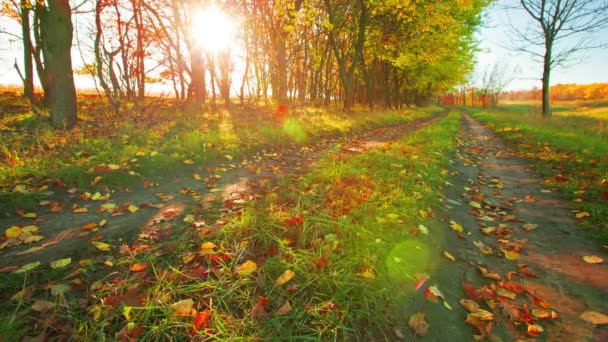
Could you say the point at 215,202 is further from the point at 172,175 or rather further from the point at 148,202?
the point at 172,175

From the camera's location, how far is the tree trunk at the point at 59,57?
5.91 m

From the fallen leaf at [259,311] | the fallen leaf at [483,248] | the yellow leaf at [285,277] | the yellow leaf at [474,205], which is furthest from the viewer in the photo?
the yellow leaf at [474,205]

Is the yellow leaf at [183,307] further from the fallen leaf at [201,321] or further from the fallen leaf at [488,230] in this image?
the fallen leaf at [488,230]

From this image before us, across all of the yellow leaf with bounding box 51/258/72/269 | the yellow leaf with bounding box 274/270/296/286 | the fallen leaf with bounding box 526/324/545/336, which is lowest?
the fallen leaf with bounding box 526/324/545/336

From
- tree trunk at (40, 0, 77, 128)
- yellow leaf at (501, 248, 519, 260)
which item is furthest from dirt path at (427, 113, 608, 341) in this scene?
tree trunk at (40, 0, 77, 128)

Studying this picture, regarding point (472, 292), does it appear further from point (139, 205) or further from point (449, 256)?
point (139, 205)

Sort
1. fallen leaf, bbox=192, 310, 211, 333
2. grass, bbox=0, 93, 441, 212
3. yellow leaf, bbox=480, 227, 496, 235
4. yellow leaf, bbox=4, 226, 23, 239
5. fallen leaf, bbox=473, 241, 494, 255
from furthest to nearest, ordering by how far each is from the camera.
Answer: grass, bbox=0, 93, 441, 212, yellow leaf, bbox=480, 227, 496, 235, fallen leaf, bbox=473, 241, 494, 255, yellow leaf, bbox=4, 226, 23, 239, fallen leaf, bbox=192, 310, 211, 333

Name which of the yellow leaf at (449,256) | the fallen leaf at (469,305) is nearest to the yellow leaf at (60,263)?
the fallen leaf at (469,305)

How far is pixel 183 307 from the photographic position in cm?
165

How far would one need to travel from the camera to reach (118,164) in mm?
4160

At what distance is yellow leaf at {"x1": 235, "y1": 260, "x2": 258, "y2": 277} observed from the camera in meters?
1.97

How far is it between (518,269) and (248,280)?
7.68ft

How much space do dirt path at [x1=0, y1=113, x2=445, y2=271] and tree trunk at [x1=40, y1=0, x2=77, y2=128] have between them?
3549 millimetres

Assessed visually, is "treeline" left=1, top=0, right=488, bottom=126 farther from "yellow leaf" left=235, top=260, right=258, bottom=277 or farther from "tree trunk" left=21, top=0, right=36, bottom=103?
"yellow leaf" left=235, top=260, right=258, bottom=277
